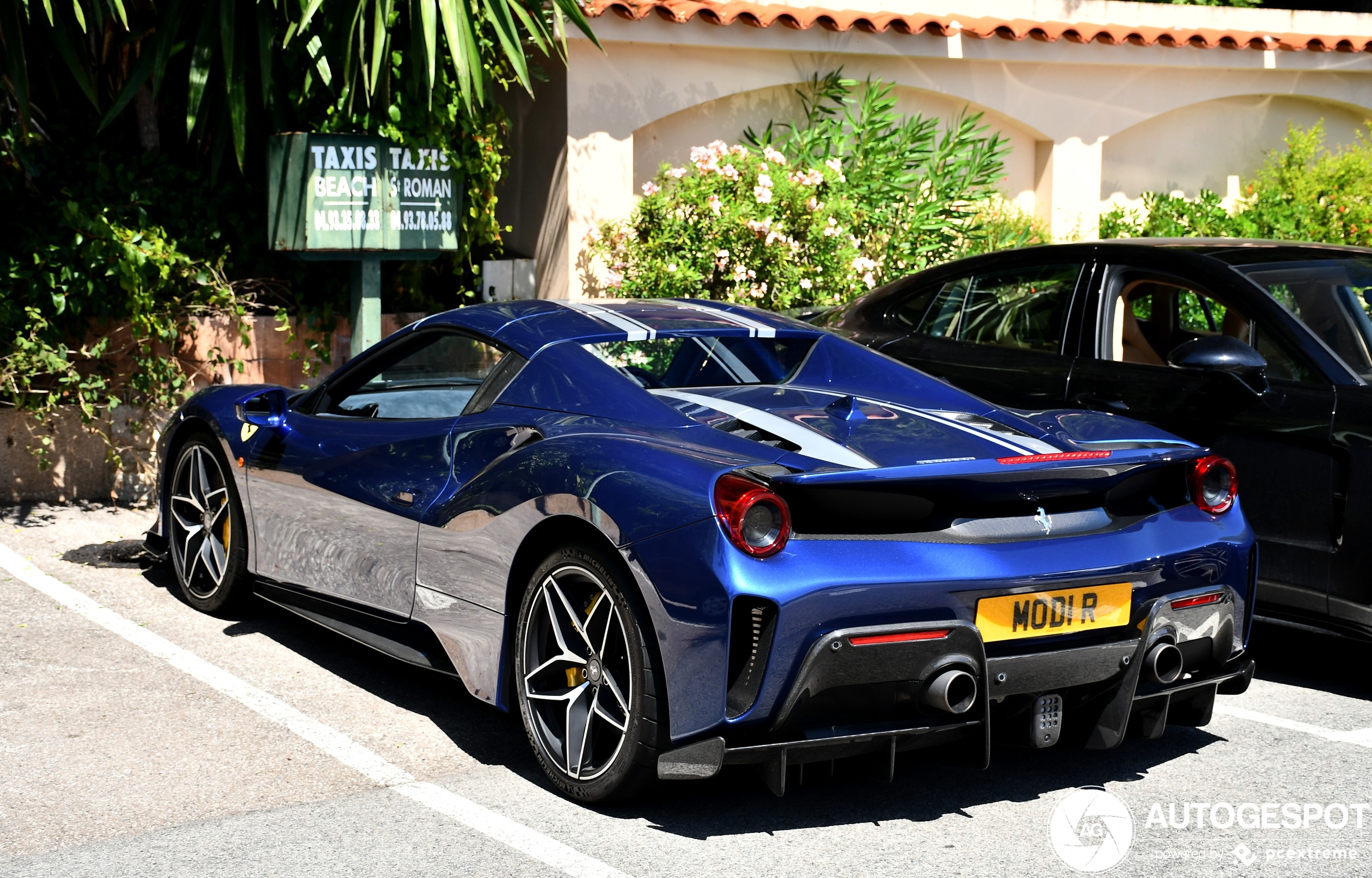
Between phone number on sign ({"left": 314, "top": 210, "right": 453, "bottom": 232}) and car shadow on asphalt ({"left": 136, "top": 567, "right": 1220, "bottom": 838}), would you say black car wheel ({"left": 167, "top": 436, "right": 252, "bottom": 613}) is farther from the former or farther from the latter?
phone number on sign ({"left": 314, "top": 210, "right": 453, "bottom": 232})

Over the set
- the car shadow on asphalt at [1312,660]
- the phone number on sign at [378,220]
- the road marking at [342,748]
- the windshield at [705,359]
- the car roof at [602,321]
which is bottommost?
the road marking at [342,748]

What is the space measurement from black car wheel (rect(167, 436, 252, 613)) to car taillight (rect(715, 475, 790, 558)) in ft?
9.09

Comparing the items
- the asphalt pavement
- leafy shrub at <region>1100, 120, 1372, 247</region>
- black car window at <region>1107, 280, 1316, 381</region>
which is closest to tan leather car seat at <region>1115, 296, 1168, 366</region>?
black car window at <region>1107, 280, 1316, 381</region>

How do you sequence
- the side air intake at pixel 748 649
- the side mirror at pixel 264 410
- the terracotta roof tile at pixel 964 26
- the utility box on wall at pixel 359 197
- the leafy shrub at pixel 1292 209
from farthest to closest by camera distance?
the leafy shrub at pixel 1292 209, the terracotta roof tile at pixel 964 26, the utility box on wall at pixel 359 197, the side mirror at pixel 264 410, the side air intake at pixel 748 649

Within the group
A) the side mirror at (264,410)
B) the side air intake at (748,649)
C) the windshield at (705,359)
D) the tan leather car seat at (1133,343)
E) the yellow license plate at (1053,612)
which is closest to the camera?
the side air intake at (748,649)

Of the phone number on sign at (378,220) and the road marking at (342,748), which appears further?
the phone number on sign at (378,220)

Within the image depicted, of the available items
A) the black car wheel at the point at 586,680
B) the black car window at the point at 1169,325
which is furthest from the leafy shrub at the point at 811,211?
the black car wheel at the point at 586,680

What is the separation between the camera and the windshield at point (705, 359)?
176 inches

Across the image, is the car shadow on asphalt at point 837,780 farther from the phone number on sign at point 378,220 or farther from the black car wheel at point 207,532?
the phone number on sign at point 378,220

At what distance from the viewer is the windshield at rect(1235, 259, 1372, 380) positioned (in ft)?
17.2

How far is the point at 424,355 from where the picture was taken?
5156 mm

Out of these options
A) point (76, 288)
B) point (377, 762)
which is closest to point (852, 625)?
point (377, 762)

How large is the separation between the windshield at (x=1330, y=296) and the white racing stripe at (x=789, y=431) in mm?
2333

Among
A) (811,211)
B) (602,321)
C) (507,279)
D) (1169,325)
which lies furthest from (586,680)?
(507,279)
